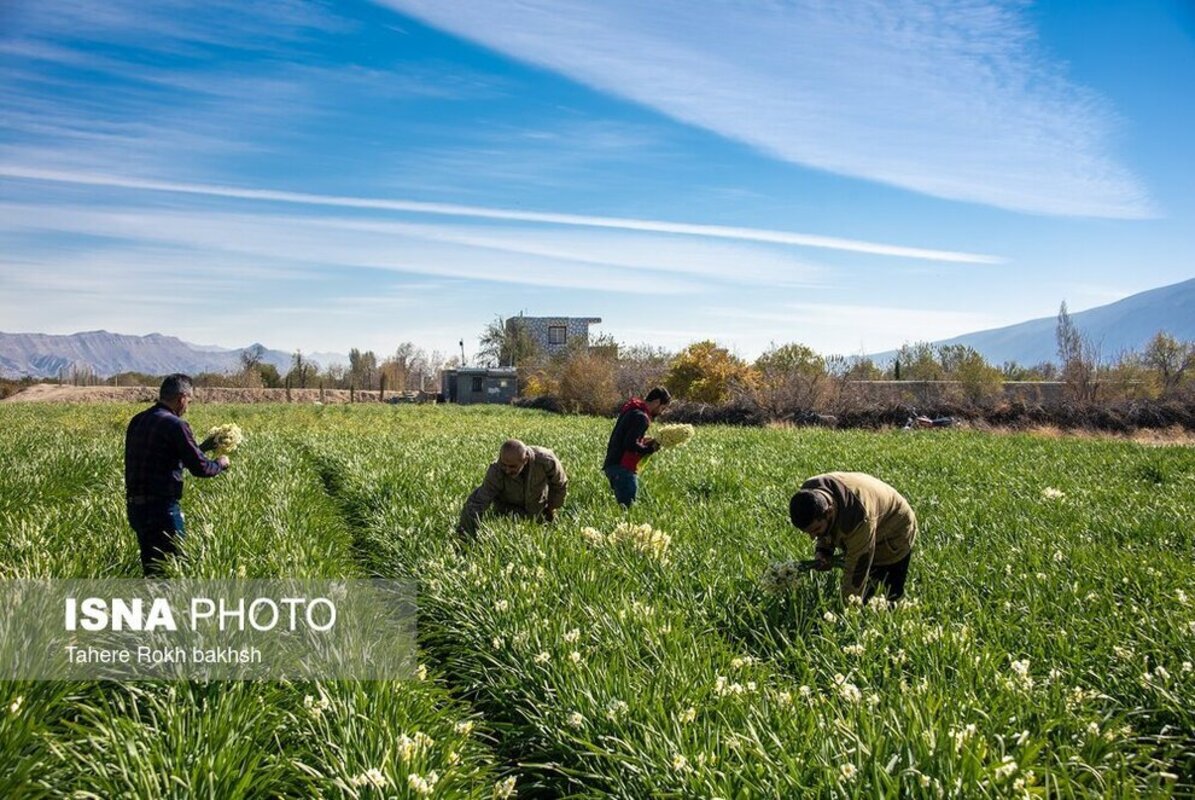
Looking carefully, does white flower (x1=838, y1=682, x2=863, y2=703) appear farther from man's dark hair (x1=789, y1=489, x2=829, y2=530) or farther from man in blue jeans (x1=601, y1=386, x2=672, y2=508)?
man in blue jeans (x1=601, y1=386, x2=672, y2=508)

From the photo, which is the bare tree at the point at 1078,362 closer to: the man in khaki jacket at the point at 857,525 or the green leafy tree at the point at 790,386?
the green leafy tree at the point at 790,386

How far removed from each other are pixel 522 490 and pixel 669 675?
13.7ft

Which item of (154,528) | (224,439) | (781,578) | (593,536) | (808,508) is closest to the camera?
(808,508)

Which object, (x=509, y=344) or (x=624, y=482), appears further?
(x=509, y=344)

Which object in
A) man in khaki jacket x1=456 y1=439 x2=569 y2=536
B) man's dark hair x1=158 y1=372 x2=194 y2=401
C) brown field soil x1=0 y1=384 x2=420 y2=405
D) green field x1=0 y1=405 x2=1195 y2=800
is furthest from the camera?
brown field soil x1=0 y1=384 x2=420 y2=405

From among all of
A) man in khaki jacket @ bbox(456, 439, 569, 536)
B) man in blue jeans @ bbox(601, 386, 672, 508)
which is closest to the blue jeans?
man in blue jeans @ bbox(601, 386, 672, 508)

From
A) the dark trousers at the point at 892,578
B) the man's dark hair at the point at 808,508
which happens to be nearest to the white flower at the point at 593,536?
the dark trousers at the point at 892,578

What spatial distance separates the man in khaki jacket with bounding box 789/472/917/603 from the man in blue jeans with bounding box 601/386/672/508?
3.64m

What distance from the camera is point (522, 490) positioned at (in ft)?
26.3

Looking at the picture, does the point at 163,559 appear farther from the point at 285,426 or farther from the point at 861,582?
the point at 285,426

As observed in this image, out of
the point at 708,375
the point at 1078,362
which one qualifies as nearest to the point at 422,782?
the point at 708,375

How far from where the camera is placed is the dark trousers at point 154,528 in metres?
6.48

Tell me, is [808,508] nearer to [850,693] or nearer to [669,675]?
[850,693]

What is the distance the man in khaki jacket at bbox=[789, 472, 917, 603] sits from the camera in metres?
4.89
